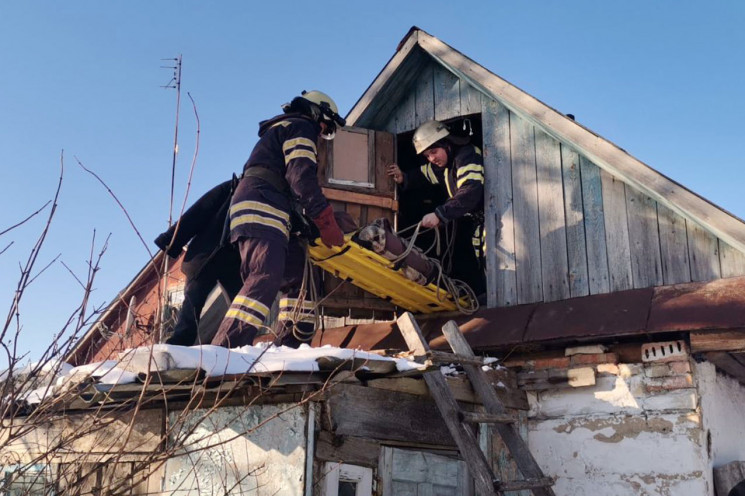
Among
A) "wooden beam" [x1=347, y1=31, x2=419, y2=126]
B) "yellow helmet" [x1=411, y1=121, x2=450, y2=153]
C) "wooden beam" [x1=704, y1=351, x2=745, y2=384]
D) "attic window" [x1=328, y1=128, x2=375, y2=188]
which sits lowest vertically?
"wooden beam" [x1=704, y1=351, x2=745, y2=384]

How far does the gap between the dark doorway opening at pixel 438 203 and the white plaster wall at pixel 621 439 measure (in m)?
2.45

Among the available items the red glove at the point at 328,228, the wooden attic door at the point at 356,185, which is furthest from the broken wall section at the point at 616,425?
the wooden attic door at the point at 356,185

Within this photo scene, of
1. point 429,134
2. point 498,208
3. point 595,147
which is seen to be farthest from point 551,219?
point 429,134

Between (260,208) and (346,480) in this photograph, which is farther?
(260,208)

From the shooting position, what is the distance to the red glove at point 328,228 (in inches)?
245

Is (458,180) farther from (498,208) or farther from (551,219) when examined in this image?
(551,219)

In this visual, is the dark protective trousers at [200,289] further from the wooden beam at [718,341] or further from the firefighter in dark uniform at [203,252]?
the wooden beam at [718,341]

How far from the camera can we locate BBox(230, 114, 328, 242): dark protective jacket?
6242mm

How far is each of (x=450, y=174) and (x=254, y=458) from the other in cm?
388

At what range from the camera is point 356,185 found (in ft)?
24.8

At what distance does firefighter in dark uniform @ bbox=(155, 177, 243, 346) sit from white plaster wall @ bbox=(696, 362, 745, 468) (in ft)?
12.3

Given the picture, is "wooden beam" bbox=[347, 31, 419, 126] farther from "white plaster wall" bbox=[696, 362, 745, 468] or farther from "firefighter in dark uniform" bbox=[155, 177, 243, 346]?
"white plaster wall" bbox=[696, 362, 745, 468]

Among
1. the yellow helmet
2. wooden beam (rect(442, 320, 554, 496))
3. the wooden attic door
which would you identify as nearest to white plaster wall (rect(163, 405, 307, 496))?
wooden beam (rect(442, 320, 554, 496))

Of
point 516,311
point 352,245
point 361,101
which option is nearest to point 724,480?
point 516,311
